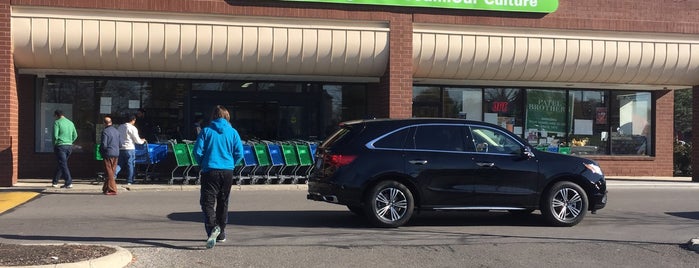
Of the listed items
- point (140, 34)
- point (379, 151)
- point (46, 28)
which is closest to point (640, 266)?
point (379, 151)

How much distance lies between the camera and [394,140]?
9586 millimetres

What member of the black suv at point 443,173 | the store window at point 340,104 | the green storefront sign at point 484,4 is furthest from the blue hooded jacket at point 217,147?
the store window at point 340,104

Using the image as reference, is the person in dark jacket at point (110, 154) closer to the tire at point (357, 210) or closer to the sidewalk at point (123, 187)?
the sidewalk at point (123, 187)

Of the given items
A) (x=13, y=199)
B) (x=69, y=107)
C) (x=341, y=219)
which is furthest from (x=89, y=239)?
(x=69, y=107)

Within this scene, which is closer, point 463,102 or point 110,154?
point 110,154

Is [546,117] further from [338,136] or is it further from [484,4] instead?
[338,136]

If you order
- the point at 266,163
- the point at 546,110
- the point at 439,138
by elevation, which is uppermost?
the point at 546,110

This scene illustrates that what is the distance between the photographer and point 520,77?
60.1ft

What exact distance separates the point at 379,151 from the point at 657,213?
5674mm

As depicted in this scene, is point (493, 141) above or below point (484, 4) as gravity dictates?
below

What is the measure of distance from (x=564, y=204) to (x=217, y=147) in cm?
522

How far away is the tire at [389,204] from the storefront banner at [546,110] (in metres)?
11.4

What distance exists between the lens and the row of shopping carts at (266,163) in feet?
51.1

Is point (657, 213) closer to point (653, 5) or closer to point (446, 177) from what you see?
point (446, 177)
